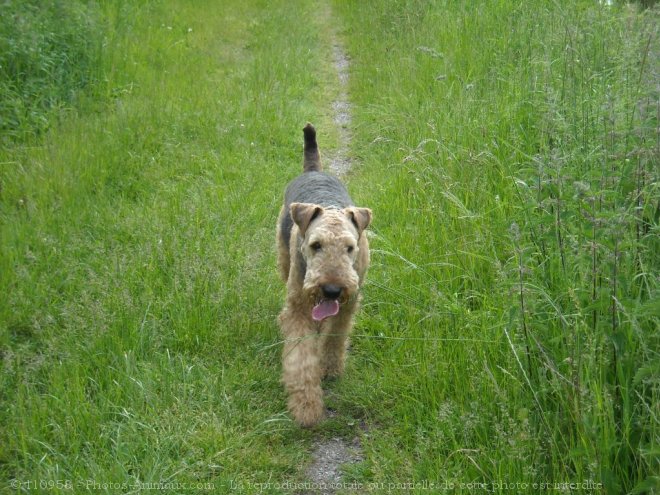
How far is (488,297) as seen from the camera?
348cm

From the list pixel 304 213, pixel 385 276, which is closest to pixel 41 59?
pixel 304 213

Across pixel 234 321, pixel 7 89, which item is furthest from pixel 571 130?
pixel 7 89

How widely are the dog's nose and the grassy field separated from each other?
372mm

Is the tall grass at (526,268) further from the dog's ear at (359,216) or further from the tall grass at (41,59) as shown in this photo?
the tall grass at (41,59)

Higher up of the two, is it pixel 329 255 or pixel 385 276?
pixel 329 255

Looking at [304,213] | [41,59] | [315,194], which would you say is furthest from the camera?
[41,59]

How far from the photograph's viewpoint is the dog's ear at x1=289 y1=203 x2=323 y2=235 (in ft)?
12.4

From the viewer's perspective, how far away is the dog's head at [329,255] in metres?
3.42

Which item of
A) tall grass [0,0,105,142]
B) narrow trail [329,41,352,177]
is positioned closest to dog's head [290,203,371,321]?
narrow trail [329,41,352,177]

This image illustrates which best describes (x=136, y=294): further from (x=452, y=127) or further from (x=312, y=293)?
(x=452, y=127)

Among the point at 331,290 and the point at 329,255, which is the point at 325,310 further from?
the point at 329,255

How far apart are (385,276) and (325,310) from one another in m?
1.11

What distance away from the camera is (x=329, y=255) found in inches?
137

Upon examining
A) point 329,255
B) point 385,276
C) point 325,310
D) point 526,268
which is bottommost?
point 385,276
